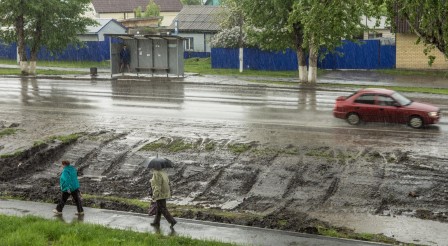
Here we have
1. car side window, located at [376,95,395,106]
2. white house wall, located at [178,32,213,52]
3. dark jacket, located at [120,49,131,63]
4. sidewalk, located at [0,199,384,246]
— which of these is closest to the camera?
sidewalk, located at [0,199,384,246]

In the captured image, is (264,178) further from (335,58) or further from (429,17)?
(335,58)

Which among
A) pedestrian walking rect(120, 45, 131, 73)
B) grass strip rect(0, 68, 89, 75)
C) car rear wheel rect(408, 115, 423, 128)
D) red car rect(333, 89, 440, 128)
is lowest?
car rear wheel rect(408, 115, 423, 128)

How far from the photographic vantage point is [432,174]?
1695 cm

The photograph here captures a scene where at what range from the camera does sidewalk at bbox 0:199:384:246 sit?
40.6 ft

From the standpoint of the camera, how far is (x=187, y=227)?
13281mm

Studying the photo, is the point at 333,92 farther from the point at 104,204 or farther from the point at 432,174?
the point at 104,204

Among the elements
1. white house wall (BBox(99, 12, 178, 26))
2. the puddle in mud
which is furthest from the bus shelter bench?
white house wall (BBox(99, 12, 178, 26))

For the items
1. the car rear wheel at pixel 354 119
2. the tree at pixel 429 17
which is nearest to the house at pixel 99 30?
the car rear wheel at pixel 354 119

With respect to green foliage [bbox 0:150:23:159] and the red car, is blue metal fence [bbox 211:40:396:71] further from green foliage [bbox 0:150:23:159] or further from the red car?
green foliage [bbox 0:150:23:159]

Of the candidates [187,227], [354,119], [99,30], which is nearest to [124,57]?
[99,30]

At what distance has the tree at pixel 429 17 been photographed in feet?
45.1

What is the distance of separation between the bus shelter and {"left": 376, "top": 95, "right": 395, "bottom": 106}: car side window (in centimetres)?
1988

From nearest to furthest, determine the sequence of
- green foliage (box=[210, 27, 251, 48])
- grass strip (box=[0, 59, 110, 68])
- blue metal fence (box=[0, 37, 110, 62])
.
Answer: green foliage (box=[210, 27, 251, 48])
grass strip (box=[0, 59, 110, 68])
blue metal fence (box=[0, 37, 110, 62])

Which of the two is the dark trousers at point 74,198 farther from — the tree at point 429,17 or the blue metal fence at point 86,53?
the blue metal fence at point 86,53
